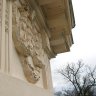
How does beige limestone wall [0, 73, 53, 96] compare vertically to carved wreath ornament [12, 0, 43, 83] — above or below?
below

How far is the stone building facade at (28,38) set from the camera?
1.85m

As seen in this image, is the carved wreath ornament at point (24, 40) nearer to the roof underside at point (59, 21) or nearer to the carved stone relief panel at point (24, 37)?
the carved stone relief panel at point (24, 37)

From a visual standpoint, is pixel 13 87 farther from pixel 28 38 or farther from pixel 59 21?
pixel 59 21

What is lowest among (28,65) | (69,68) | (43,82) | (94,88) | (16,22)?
(94,88)

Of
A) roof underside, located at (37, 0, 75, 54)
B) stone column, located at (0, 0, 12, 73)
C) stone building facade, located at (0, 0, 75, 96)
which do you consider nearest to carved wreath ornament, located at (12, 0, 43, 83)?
stone building facade, located at (0, 0, 75, 96)

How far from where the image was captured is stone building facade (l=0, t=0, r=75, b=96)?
1.85 meters

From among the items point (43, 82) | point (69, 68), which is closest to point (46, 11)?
point (43, 82)

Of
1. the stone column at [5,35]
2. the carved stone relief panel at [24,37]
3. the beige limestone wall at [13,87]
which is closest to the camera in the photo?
the beige limestone wall at [13,87]

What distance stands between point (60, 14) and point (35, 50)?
31.6 inches

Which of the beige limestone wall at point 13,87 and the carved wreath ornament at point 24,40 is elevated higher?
the carved wreath ornament at point 24,40

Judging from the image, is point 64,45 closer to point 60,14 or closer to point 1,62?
point 60,14

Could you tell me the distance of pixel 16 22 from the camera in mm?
2215

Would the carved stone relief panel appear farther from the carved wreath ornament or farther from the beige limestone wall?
the beige limestone wall

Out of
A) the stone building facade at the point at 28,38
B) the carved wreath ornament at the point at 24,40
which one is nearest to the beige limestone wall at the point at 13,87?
the stone building facade at the point at 28,38
